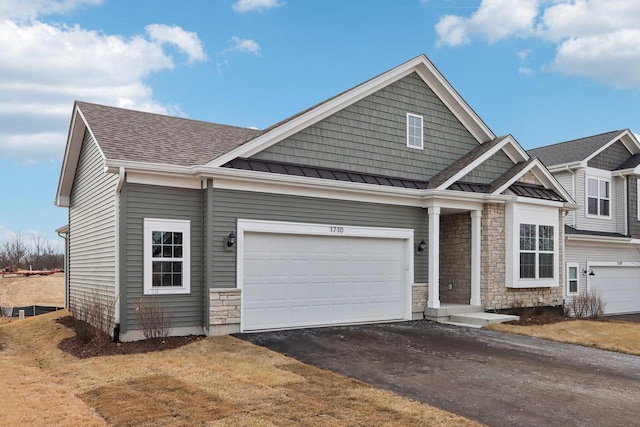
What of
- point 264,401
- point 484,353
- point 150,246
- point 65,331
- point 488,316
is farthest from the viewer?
point 488,316

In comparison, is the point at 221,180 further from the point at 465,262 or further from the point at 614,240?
the point at 614,240

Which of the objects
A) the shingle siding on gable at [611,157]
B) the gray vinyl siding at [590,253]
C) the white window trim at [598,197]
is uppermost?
the shingle siding on gable at [611,157]

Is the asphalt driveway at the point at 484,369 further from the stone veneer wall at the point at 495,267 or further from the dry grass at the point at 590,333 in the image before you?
the stone veneer wall at the point at 495,267

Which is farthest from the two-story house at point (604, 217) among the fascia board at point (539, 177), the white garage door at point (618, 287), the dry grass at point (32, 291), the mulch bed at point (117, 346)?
the dry grass at point (32, 291)

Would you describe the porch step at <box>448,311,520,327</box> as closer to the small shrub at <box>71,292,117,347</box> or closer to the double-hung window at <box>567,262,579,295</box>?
the double-hung window at <box>567,262,579,295</box>

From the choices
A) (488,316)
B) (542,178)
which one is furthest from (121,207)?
(542,178)

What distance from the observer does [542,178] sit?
53.3 feet

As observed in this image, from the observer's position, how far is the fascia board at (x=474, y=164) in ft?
46.2

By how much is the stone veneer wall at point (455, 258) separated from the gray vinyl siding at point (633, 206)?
33.4 feet

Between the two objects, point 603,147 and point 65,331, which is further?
point 603,147

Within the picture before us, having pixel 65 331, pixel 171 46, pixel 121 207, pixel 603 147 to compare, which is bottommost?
pixel 65 331

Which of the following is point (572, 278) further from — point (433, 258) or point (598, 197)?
point (433, 258)

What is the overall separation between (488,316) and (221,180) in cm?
768

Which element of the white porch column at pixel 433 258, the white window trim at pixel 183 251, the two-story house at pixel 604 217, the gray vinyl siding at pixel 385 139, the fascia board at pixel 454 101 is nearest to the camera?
the white window trim at pixel 183 251
